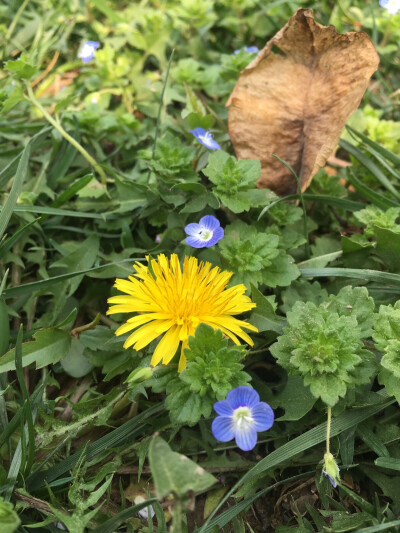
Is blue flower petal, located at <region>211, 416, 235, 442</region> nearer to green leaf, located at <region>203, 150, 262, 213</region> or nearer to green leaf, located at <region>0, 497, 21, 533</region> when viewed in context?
green leaf, located at <region>0, 497, 21, 533</region>

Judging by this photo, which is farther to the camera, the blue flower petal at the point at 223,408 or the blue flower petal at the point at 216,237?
the blue flower petal at the point at 216,237

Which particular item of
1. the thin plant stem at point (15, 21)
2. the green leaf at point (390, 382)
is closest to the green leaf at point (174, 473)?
the green leaf at point (390, 382)

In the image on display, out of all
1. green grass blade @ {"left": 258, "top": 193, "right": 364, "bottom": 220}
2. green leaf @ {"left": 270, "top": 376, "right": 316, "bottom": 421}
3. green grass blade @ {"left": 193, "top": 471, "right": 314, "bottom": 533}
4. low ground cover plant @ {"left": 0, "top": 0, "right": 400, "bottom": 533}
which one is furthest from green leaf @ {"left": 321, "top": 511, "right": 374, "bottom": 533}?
green grass blade @ {"left": 258, "top": 193, "right": 364, "bottom": 220}

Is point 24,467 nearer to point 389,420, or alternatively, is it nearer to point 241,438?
point 241,438

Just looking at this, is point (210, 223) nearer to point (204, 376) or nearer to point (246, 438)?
point (204, 376)

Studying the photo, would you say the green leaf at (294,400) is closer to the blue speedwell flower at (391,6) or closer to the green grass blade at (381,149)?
the green grass blade at (381,149)

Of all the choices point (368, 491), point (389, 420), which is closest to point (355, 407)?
point (389, 420)

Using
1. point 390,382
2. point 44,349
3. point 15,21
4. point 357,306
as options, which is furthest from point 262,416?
point 15,21
